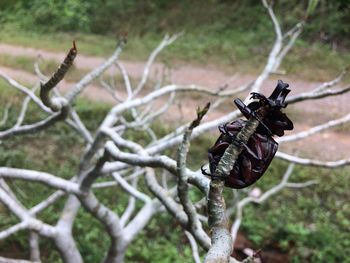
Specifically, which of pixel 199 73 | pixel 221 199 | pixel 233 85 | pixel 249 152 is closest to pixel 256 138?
pixel 249 152

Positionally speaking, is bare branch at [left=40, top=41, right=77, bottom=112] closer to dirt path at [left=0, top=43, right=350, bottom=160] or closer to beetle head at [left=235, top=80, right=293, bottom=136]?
beetle head at [left=235, top=80, right=293, bottom=136]

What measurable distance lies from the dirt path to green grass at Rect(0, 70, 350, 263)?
1.68 ft

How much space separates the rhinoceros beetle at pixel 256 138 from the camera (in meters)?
0.71

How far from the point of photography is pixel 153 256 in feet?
15.9

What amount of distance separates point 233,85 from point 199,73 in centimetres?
79

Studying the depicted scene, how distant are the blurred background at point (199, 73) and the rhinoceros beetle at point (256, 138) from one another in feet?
2.42

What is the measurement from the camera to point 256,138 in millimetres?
751

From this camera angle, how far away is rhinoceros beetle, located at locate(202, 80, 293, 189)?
2.33 ft

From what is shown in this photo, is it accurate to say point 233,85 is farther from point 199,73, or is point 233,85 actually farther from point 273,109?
point 273,109

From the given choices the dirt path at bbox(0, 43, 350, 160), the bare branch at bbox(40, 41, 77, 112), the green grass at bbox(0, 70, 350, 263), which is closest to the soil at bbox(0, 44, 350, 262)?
the dirt path at bbox(0, 43, 350, 160)

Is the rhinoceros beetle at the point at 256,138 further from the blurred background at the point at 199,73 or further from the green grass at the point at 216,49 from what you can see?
the green grass at the point at 216,49

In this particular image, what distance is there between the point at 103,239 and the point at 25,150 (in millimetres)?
1718

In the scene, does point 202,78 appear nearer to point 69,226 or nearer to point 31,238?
point 31,238

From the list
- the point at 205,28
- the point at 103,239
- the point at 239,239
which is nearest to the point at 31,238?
the point at 103,239
